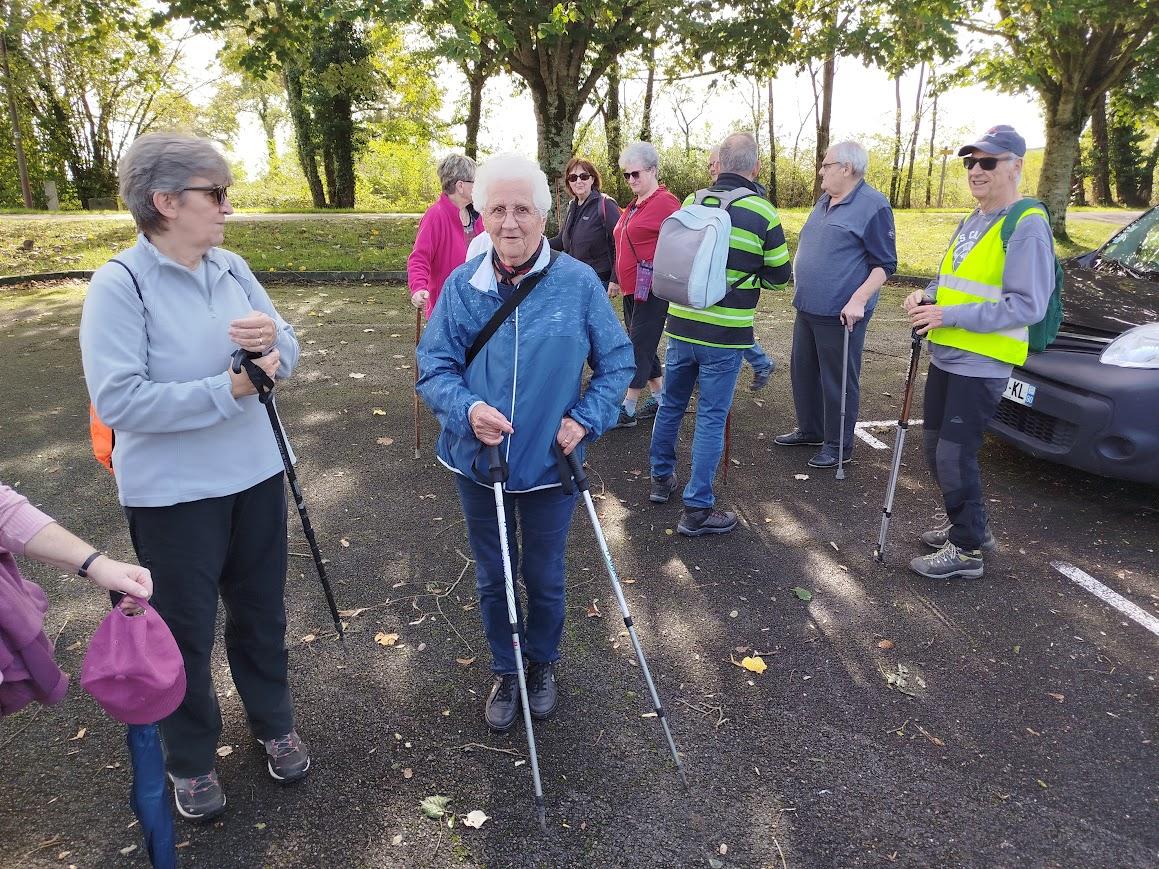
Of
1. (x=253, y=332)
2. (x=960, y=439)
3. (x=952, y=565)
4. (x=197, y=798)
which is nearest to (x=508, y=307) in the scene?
(x=253, y=332)

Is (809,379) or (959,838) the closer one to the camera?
(959,838)

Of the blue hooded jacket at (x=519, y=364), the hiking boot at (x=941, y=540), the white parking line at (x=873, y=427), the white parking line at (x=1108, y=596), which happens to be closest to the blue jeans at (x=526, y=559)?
the blue hooded jacket at (x=519, y=364)

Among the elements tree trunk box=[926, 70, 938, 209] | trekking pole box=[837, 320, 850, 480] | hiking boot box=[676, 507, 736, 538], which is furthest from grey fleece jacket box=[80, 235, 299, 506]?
tree trunk box=[926, 70, 938, 209]

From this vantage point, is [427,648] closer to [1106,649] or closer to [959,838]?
[959,838]

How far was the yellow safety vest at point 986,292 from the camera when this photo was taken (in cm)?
363

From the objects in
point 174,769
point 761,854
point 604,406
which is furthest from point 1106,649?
point 174,769

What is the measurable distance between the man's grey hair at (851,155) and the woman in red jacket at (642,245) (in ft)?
3.60

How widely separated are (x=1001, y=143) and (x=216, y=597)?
3.83 m

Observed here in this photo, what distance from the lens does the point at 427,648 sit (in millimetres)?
3457

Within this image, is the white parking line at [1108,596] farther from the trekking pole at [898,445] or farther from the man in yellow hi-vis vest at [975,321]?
the trekking pole at [898,445]

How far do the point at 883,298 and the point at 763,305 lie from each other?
7.38 ft

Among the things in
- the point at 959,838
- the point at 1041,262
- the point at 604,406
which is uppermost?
the point at 1041,262

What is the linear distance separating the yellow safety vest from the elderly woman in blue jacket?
1.92 meters

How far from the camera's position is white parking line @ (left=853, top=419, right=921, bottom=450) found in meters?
6.00
